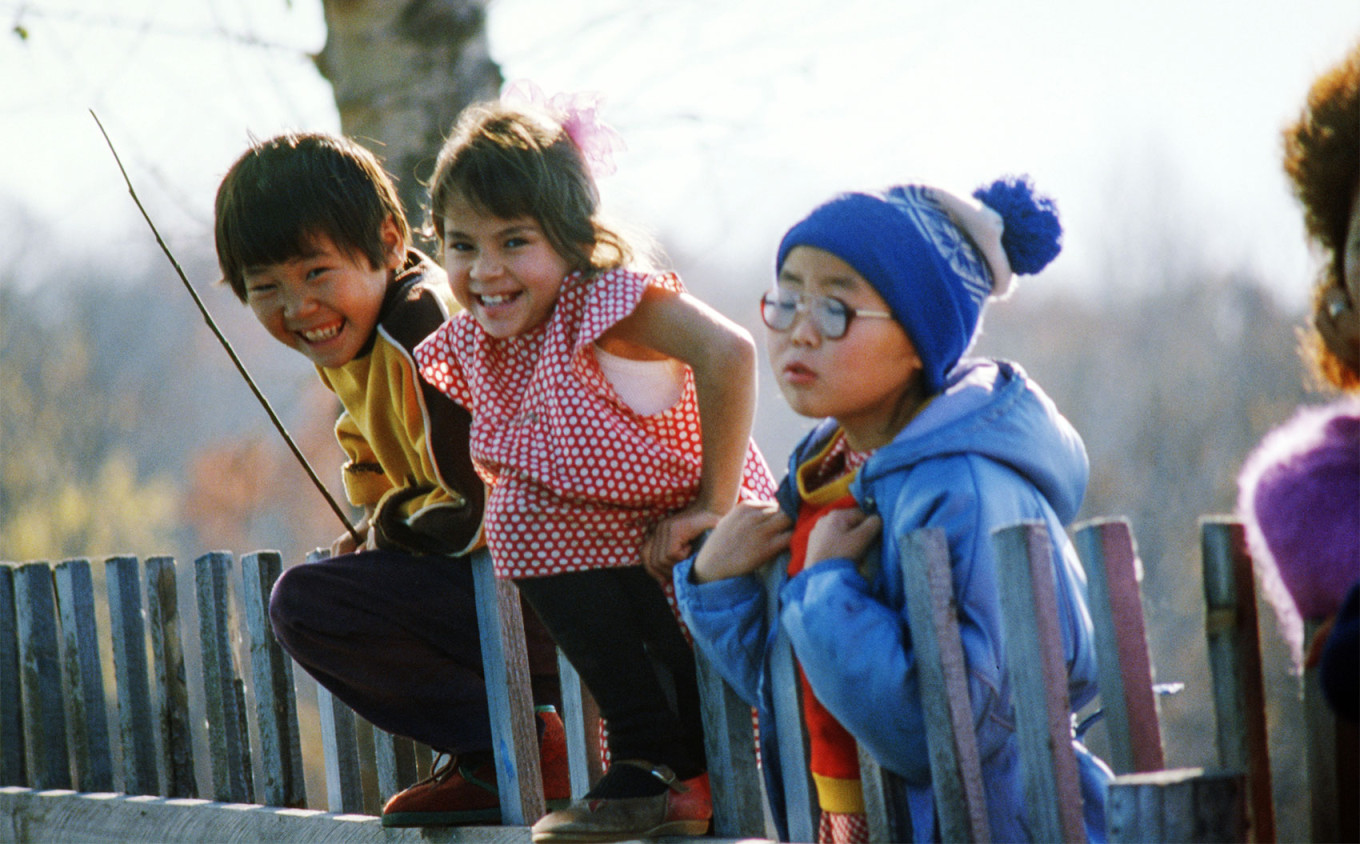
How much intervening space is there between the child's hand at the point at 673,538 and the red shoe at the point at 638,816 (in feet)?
1.20

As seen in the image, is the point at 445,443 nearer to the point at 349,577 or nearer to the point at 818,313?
the point at 349,577

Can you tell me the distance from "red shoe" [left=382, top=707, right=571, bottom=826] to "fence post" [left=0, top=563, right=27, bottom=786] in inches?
96.6

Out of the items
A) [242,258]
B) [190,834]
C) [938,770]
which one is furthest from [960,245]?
[190,834]

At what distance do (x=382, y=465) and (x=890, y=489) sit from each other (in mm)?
1499

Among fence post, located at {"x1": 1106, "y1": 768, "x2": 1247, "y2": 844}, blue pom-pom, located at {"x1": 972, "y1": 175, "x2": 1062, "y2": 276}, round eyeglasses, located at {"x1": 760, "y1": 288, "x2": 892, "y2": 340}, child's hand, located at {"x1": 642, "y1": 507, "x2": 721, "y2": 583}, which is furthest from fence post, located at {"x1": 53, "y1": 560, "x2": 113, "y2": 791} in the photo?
fence post, located at {"x1": 1106, "y1": 768, "x2": 1247, "y2": 844}

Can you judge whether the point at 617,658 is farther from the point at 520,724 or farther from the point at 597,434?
the point at 520,724

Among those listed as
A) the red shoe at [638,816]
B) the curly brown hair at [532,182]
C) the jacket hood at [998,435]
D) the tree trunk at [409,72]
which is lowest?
the red shoe at [638,816]

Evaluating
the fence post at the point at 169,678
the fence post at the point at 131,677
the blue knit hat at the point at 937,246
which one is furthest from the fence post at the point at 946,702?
the fence post at the point at 131,677

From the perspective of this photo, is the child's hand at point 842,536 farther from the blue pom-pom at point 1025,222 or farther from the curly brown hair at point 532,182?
the curly brown hair at point 532,182

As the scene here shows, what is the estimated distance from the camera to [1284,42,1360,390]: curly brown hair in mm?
1884

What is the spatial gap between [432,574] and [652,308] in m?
0.88

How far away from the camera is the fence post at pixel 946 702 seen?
6.62 feet

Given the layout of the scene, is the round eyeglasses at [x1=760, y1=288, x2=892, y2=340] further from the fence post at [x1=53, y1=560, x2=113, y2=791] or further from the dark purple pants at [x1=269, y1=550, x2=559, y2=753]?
the fence post at [x1=53, y1=560, x2=113, y2=791]

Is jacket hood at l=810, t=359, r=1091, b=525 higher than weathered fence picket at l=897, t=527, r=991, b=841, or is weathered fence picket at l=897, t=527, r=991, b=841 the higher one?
jacket hood at l=810, t=359, r=1091, b=525
